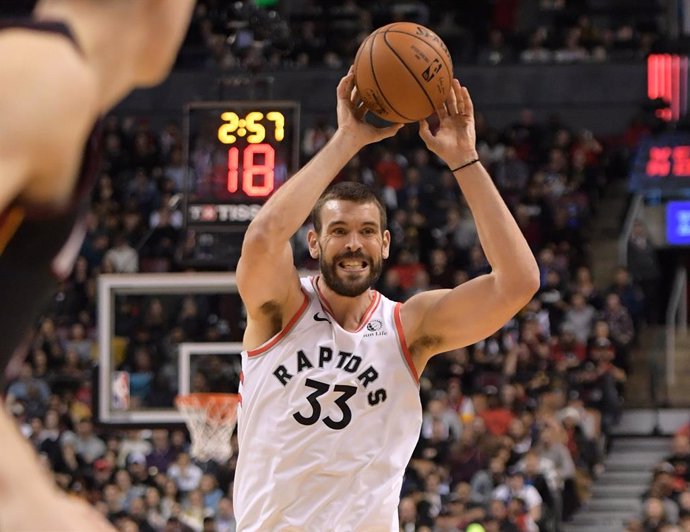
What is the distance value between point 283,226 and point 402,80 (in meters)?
0.76

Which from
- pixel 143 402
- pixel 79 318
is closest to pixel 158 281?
pixel 143 402

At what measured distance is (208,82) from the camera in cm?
2039

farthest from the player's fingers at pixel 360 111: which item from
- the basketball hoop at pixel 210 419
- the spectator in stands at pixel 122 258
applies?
the spectator in stands at pixel 122 258

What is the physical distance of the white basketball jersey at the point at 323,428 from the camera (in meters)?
4.78

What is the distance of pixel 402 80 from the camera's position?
507 centimetres

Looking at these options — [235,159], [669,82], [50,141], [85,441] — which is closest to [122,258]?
[85,441]

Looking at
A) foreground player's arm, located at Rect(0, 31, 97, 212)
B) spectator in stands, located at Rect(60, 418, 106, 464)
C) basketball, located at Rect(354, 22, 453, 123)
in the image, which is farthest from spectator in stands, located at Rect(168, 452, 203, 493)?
foreground player's arm, located at Rect(0, 31, 97, 212)

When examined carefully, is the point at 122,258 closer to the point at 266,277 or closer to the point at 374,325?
the point at 374,325

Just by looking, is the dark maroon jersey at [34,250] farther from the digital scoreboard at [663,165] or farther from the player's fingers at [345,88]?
the digital scoreboard at [663,165]

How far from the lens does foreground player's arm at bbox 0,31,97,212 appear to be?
162cm

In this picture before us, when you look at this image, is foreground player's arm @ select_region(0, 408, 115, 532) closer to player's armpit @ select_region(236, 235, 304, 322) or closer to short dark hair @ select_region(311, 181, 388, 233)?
player's armpit @ select_region(236, 235, 304, 322)

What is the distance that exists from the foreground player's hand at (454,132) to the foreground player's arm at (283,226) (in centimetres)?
19

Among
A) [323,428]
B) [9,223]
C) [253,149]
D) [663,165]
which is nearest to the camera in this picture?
[9,223]

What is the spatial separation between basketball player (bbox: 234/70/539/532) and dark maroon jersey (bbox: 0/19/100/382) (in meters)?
2.75
